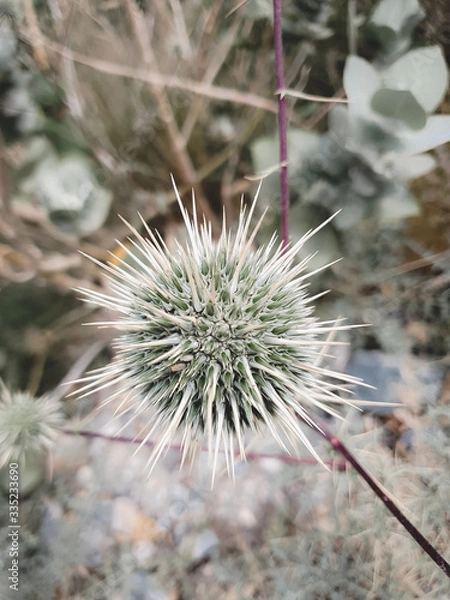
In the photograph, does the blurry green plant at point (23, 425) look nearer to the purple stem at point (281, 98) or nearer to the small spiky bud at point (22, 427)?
the small spiky bud at point (22, 427)

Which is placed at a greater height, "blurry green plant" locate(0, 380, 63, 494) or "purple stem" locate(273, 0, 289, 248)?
"purple stem" locate(273, 0, 289, 248)

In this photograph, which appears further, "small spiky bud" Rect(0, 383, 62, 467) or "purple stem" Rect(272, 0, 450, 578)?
"small spiky bud" Rect(0, 383, 62, 467)

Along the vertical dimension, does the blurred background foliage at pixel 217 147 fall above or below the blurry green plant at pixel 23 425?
above

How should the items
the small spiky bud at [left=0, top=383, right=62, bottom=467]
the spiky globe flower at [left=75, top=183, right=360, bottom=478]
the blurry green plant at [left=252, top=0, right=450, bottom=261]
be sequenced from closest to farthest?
the spiky globe flower at [left=75, top=183, right=360, bottom=478] → the blurry green plant at [left=252, top=0, right=450, bottom=261] → the small spiky bud at [left=0, top=383, right=62, bottom=467]

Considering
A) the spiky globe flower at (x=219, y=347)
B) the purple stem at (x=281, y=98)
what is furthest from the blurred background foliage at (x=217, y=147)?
the spiky globe flower at (x=219, y=347)

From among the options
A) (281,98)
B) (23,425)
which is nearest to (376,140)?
(281,98)

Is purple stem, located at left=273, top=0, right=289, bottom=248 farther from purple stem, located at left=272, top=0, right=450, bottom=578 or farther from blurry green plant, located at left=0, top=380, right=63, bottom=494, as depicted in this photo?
blurry green plant, located at left=0, top=380, right=63, bottom=494

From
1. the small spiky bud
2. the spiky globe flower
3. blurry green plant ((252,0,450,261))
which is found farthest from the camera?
the small spiky bud

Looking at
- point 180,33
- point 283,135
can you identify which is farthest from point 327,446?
point 180,33

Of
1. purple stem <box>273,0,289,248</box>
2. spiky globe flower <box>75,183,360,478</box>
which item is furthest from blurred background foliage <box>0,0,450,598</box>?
spiky globe flower <box>75,183,360,478</box>

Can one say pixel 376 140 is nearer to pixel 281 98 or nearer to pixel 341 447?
pixel 281 98
